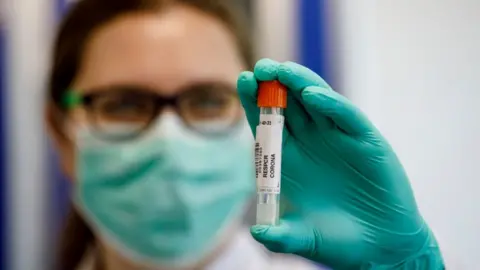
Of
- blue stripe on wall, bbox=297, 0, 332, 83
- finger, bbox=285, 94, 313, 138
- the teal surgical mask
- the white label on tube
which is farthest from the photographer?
blue stripe on wall, bbox=297, 0, 332, 83

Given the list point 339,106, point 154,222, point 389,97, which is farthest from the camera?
point 389,97

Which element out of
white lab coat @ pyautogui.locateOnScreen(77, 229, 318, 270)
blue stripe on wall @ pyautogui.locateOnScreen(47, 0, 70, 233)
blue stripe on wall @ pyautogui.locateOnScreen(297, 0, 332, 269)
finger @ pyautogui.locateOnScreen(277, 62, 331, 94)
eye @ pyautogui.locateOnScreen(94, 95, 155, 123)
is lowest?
white lab coat @ pyautogui.locateOnScreen(77, 229, 318, 270)

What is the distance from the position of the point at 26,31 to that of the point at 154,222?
1.77 feet

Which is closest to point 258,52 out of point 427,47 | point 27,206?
point 427,47

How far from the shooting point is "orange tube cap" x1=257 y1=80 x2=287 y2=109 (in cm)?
92

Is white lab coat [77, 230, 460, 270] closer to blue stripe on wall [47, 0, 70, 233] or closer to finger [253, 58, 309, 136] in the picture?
blue stripe on wall [47, 0, 70, 233]

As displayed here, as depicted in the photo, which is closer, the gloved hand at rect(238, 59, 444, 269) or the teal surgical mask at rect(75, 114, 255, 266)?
the gloved hand at rect(238, 59, 444, 269)

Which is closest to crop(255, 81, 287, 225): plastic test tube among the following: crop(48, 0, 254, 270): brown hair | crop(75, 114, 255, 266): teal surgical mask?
crop(75, 114, 255, 266): teal surgical mask

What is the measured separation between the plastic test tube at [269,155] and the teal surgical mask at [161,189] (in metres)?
0.46

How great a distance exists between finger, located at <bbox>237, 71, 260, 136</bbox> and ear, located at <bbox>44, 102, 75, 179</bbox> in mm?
555

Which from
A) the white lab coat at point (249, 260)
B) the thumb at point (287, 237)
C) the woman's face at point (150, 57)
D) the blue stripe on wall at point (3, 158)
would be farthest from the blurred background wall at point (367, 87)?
the thumb at point (287, 237)

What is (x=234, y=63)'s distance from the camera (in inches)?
56.7

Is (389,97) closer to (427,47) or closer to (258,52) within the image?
(427,47)

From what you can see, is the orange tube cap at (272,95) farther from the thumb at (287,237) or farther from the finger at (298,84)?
the thumb at (287,237)
